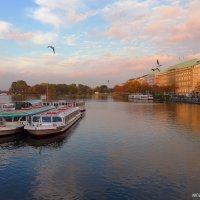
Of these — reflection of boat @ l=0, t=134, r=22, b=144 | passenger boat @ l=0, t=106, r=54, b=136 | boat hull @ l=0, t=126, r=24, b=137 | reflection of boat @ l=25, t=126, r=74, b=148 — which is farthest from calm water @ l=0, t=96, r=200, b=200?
passenger boat @ l=0, t=106, r=54, b=136

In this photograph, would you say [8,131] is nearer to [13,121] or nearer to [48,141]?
[13,121]

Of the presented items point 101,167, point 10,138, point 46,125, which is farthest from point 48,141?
point 101,167

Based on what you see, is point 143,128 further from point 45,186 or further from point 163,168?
point 45,186

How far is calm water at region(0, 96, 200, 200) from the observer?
25.1 meters

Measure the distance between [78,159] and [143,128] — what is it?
85.1 feet

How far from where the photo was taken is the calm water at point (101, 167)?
25.1 metres

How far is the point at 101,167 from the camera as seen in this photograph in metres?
31.5

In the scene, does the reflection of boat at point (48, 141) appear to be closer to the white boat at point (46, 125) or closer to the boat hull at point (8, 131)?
the white boat at point (46, 125)

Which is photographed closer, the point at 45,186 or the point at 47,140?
the point at 45,186

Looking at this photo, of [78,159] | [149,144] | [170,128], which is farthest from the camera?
[170,128]

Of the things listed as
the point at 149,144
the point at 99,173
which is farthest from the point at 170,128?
the point at 99,173

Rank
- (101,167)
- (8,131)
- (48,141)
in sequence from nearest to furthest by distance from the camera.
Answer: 1. (101,167)
2. (48,141)
3. (8,131)

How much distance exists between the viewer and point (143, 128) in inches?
2304

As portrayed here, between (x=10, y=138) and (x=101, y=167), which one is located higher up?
(x=10, y=138)
